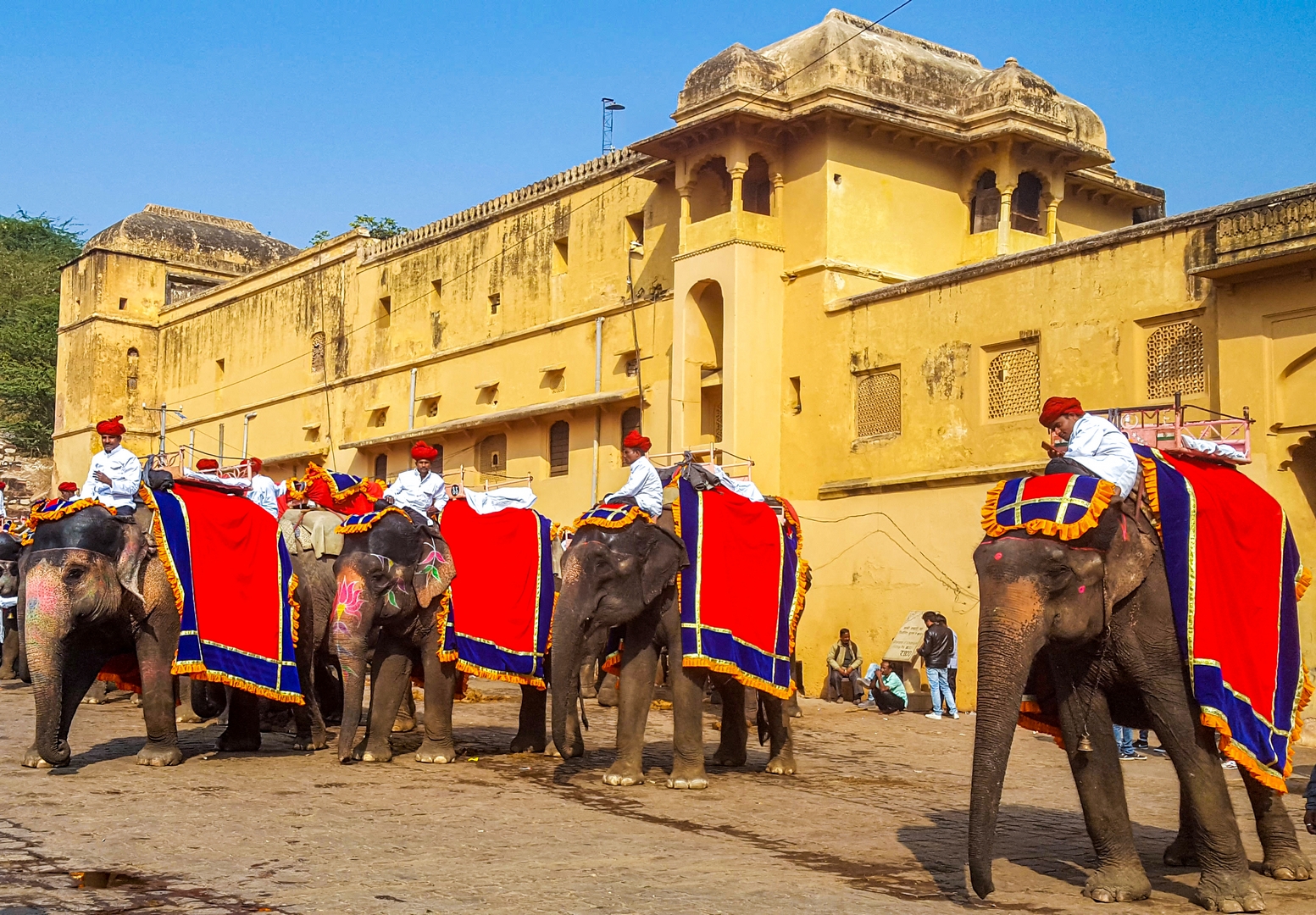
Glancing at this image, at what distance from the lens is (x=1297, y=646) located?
24.3 ft

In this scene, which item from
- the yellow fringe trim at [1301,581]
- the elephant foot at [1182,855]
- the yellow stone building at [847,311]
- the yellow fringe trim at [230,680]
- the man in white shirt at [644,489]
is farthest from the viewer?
the yellow stone building at [847,311]

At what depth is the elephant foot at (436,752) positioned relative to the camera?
1107 centimetres

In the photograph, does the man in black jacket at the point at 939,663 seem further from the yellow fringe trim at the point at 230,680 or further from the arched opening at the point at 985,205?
the yellow fringe trim at the point at 230,680

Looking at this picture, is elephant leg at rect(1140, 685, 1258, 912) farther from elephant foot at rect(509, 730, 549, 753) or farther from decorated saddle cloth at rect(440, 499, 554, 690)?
elephant foot at rect(509, 730, 549, 753)

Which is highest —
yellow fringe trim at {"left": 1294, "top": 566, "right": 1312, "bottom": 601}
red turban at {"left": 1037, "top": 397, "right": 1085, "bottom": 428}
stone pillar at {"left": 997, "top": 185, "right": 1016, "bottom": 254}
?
stone pillar at {"left": 997, "top": 185, "right": 1016, "bottom": 254}

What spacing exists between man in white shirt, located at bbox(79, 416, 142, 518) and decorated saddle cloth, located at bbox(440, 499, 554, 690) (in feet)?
7.48

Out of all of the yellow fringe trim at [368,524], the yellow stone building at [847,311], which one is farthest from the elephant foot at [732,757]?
the yellow stone building at [847,311]

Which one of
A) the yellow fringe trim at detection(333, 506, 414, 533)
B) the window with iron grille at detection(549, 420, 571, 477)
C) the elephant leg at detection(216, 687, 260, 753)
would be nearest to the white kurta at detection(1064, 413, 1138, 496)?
the yellow fringe trim at detection(333, 506, 414, 533)

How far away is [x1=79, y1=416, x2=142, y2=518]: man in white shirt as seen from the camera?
1017 centimetres

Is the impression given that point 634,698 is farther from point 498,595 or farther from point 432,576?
point 432,576

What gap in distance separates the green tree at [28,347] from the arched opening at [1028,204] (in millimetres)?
27803

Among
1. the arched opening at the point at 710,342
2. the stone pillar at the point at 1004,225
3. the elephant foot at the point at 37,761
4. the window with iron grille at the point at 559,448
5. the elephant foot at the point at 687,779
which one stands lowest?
the elephant foot at the point at 687,779

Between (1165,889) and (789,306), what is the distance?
17293 mm

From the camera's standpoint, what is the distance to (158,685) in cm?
1023
